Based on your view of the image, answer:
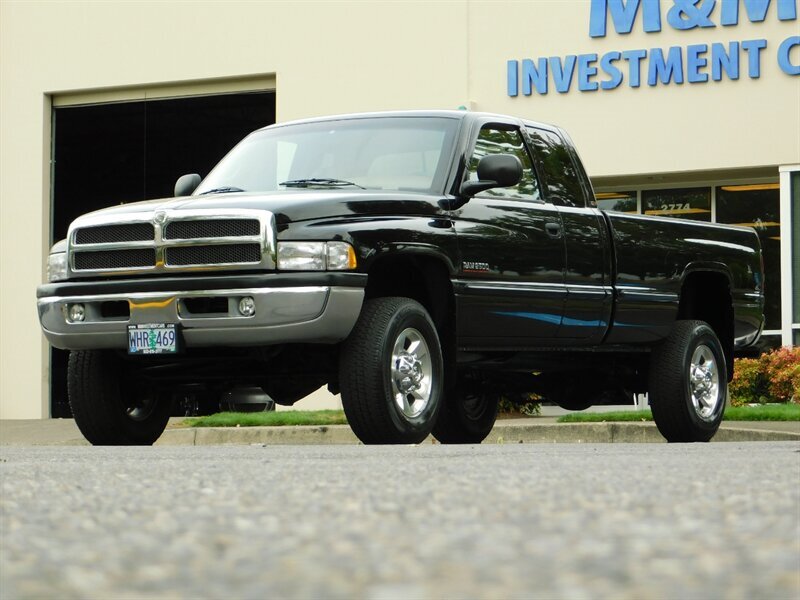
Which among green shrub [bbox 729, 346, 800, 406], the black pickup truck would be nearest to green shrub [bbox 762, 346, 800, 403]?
green shrub [bbox 729, 346, 800, 406]

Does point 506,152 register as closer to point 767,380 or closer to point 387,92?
point 767,380

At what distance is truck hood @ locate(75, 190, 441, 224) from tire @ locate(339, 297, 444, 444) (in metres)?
0.51

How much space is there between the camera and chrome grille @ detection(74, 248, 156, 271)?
26.6ft

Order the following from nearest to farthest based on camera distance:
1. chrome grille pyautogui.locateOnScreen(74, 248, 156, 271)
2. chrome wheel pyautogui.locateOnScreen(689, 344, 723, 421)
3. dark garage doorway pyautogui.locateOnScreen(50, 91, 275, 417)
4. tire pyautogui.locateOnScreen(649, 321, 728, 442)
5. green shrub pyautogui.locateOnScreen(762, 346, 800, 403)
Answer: chrome grille pyautogui.locateOnScreen(74, 248, 156, 271) < tire pyautogui.locateOnScreen(649, 321, 728, 442) < chrome wheel pyautogui.locateOnScreen(689, 344, 723, 421) < green shrub pyautogui.locateOnScreen(762, 346, 800, 403) < dark garage doorway pyautogui.locateOnScreen(50, 91, 275, 417)

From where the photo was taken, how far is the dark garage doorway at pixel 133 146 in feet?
72.7

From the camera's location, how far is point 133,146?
74.3 ft

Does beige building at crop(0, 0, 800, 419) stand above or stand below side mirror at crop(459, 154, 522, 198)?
above

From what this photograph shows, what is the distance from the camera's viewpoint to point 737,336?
10.8 m

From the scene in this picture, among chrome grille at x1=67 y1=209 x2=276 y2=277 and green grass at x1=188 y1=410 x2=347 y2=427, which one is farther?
green grass at x1=188 y1=410 x2=347 y2=427

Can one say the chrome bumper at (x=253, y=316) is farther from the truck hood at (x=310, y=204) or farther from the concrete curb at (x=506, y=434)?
the concrete curb at (x=506, y=434)

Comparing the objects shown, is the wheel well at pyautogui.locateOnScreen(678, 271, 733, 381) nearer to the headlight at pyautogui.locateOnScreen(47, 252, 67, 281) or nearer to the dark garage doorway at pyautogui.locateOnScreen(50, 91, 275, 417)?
the headlight at pyautogui.locateOnScreen(47, 252, 67, 281)

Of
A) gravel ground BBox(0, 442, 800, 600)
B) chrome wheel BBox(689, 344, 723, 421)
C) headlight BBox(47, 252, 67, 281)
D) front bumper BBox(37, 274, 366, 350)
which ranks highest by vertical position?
headlight BBox(47, 252, 67, 281)

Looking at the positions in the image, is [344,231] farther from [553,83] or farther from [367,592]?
[553,83]

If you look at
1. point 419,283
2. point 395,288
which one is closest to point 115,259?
point 395,288
